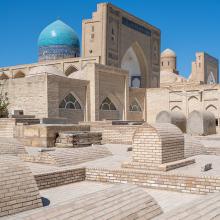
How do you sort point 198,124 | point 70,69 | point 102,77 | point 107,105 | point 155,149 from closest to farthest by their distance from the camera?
point 155,149
point 198,124
point 102,77
point 107,105
point 70,69

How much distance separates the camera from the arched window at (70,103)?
1991 centimetres

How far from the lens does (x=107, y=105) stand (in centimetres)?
2366

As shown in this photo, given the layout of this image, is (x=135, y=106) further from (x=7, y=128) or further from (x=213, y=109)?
(x=7, y=128)

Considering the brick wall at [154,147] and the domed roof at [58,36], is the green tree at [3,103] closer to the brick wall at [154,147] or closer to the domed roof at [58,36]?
the domed roof at [58,36]

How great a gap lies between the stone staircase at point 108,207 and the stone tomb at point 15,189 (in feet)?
2.39

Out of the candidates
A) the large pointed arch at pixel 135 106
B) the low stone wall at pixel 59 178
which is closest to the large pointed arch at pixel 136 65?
the large pointed arch at pixel 135 106

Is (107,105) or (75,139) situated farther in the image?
(107,105)

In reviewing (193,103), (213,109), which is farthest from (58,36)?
(213,109)

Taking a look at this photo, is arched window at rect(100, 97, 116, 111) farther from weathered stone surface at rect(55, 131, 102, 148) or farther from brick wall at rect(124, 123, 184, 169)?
brick wall at rect(124, 123, 184, 169)

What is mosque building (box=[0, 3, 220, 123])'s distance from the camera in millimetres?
19516

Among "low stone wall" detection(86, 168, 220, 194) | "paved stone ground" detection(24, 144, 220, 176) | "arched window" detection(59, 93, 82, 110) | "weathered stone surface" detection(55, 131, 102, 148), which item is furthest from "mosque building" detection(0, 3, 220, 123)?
"low stone wall" detection(86, 168, 220, 194)

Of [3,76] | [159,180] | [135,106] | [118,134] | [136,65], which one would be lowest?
[159,180]

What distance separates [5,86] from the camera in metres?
20.7

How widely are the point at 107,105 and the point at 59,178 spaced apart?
17.3 m
